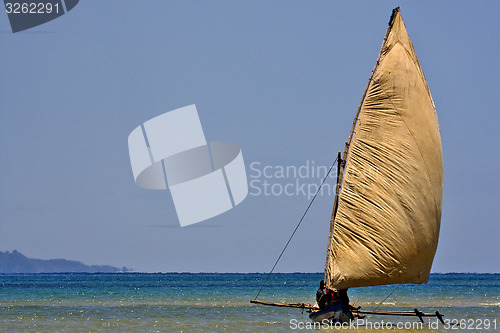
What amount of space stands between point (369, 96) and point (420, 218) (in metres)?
4.23

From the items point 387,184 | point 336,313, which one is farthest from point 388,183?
point 336,313

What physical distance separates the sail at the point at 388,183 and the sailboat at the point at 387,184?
1.2 inches

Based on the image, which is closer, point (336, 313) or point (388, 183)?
point (388, 183)

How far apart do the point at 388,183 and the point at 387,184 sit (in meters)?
0.04

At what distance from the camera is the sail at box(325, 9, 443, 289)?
1060 inches

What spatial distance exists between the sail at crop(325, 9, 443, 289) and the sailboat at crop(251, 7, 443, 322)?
0.03 m

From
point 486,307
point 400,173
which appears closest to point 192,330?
point 400,173

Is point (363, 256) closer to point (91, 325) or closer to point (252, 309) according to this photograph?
point (91, 325)

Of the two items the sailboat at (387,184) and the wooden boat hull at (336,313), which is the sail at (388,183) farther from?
the wooden boat hull at (336,313)

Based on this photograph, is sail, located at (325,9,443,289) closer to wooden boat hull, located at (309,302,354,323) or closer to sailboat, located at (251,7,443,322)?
sailboat, located at (251,7,443,322)

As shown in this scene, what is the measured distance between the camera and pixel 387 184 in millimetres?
27062

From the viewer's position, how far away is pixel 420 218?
2727 centimetres

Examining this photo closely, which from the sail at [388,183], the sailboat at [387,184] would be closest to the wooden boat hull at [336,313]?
the sailboat at [387,184]

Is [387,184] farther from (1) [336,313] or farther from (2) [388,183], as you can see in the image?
(1) [336,313]
